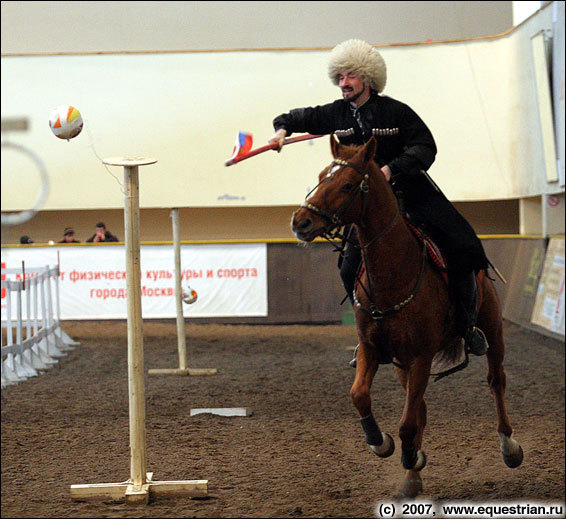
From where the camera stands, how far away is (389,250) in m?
3.15

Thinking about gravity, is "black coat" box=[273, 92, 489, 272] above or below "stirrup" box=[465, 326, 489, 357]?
above

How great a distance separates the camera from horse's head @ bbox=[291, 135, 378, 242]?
106 inches

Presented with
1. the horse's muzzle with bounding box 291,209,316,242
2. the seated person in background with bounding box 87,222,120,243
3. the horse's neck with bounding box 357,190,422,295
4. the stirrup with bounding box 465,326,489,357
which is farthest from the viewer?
the seated person in background with bounding box 87,222,120,243

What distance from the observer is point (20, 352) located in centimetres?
980

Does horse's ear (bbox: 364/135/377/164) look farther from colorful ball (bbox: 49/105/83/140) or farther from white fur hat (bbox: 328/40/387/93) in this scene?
colorful ball (bbox: 49/105/83/140)

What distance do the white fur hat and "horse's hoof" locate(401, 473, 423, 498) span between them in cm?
193

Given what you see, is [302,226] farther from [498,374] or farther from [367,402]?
[498,374]

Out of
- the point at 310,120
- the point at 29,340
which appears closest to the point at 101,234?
the point at 29,340

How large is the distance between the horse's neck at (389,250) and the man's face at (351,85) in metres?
0.39

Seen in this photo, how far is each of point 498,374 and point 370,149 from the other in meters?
1.56

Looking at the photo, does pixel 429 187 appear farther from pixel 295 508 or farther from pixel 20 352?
pixel 20 352

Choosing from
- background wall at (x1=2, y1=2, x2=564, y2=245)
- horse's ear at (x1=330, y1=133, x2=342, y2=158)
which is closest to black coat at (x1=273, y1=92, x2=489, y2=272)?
horse's ear at (x1=330, y1=133, x2=342, y2=158)

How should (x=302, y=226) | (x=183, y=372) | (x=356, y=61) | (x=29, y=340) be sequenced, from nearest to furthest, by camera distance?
(x=302, y=226), (x=356, y=61), (x=183, y=372), (x=29, y=340)

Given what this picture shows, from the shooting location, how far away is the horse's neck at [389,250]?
304 centimetres
